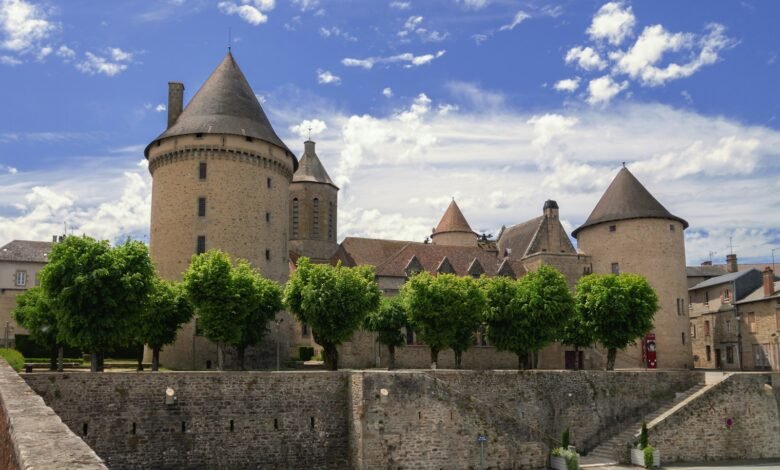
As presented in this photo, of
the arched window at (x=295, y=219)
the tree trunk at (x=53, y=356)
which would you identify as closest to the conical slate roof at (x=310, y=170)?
the arched window at (x=295, y=219)

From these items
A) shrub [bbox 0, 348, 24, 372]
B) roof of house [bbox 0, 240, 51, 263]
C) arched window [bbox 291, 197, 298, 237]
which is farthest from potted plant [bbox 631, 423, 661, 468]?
roof of house [bbox 0, 240, 51, 263]

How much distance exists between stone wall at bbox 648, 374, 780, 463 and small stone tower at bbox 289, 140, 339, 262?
39.1m

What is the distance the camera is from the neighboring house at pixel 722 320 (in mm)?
59656

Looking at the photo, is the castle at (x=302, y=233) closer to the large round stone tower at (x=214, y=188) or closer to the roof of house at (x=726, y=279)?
the large round stone tower at (x=214, y=188)

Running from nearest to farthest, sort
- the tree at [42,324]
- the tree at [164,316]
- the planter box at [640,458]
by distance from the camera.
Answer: the planter box at [640,458] < the tree at [164,316] < the tree at [42,324]

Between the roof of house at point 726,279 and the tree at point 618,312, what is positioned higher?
the roof of house at point 726,279

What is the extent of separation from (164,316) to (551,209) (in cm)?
3875

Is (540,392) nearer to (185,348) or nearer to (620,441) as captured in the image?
(620,441)

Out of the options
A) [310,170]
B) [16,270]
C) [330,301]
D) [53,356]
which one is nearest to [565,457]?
[330,301]

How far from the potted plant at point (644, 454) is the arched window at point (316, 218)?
134 ft

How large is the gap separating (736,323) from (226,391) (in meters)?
46.7

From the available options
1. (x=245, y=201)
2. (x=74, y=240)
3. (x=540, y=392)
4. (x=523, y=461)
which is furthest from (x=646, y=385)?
(x=74, y=240)

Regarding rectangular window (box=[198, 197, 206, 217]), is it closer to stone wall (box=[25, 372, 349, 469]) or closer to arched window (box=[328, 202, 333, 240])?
stone wall (box=[25, 372, 349, 469])

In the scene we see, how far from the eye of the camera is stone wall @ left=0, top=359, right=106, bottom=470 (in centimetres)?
748
